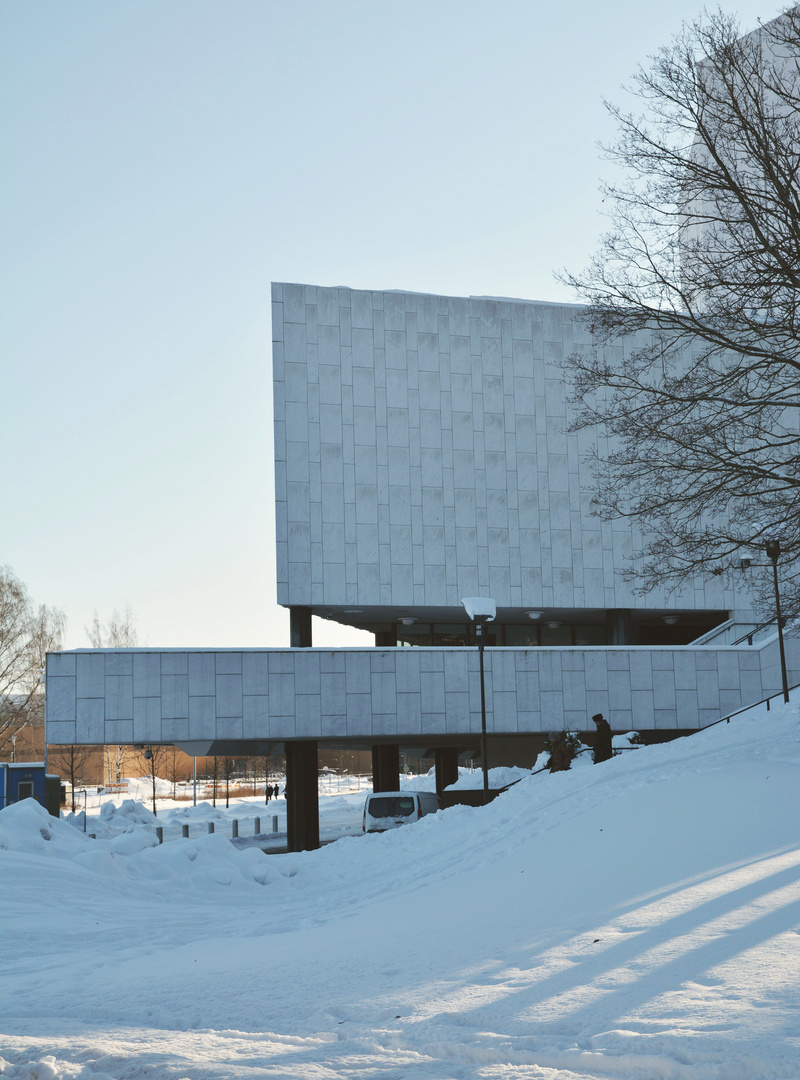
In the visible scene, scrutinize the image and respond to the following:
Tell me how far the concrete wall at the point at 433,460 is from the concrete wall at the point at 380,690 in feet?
9.75

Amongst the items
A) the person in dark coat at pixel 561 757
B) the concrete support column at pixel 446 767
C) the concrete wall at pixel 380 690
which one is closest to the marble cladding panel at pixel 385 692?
the concrete wall at pixel 380 690

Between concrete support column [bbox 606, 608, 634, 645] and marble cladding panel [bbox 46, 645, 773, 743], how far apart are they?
2580 millimetres

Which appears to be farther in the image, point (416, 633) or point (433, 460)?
point (416, 633)

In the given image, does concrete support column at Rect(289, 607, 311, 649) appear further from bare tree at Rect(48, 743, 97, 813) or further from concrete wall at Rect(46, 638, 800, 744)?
bare tree at Rect(48, 743, 97, 813)

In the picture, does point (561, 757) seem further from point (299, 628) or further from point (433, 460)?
point (433, 460)

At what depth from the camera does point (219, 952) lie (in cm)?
927

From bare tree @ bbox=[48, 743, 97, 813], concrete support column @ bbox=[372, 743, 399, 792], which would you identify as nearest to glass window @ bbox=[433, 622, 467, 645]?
concrete support column @ bbox=[372, 743, 399, 792]

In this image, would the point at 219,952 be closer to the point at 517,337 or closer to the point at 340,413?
the point at 340,413

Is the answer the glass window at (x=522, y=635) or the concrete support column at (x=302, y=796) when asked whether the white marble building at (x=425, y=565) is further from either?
the glass window at (x=522, y=635)

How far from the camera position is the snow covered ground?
5.01 metres

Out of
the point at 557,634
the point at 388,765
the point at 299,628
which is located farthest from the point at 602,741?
the point at 388,765

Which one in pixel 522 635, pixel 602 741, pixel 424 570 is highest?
pixel 424 570

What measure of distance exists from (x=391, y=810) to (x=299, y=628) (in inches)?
550

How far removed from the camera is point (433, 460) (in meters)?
36.6
